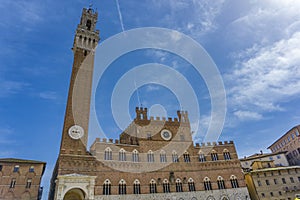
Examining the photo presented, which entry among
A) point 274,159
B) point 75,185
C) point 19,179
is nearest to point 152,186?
point 75,185

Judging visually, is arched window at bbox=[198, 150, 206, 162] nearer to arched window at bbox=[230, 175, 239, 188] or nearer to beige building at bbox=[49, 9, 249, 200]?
beige building at bbox=[49, 9, 249, 200]

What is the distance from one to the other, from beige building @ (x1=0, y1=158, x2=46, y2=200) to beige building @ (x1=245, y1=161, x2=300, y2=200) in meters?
37.7

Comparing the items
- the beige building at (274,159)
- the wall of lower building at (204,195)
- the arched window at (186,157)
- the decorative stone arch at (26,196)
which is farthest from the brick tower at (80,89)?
the beige building at (274,159)

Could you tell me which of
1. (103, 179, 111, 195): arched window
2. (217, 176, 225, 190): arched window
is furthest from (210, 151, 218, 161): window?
(103, 179, 111, 195): arched window

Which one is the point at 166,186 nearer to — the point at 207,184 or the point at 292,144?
the point at 207,184

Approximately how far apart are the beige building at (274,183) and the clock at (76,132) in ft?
107

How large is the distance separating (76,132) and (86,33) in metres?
19.9

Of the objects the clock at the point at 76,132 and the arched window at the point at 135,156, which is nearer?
the clock at the point at 76,132

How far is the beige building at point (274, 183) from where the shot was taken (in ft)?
118

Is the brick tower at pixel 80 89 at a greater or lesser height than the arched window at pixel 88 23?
lesser

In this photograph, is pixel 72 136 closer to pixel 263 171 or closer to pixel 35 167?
pixel 35 167

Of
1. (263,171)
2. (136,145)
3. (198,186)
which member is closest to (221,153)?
(198,186)

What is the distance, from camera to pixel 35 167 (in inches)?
1240

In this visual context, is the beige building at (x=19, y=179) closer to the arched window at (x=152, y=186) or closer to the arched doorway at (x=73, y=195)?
the arched doorway at (x=73, y=195)
